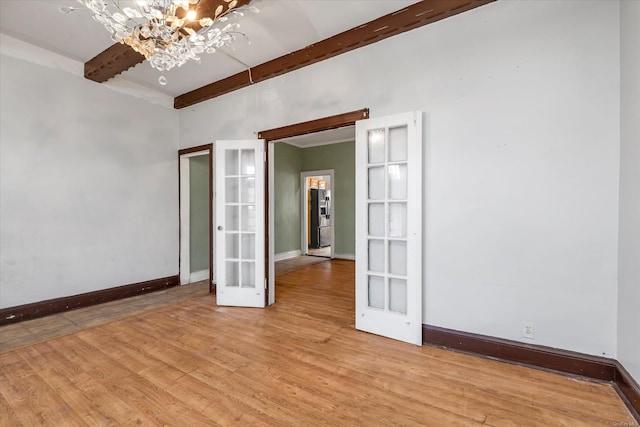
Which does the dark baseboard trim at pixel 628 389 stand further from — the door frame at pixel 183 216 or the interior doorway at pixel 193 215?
the door frame at pixel 183 216

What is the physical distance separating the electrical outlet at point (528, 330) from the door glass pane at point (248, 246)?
2.95m

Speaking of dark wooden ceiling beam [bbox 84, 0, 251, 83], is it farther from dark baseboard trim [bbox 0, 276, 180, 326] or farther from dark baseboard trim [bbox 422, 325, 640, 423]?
dark baseboard trim [bbox 422, 325, 640, 423]

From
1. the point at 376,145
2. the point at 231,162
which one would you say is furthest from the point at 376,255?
the point at 231,162

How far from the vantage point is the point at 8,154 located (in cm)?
309

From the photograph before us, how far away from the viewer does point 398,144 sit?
8.91 feet

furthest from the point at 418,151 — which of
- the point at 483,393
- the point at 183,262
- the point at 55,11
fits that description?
the point at 183,262

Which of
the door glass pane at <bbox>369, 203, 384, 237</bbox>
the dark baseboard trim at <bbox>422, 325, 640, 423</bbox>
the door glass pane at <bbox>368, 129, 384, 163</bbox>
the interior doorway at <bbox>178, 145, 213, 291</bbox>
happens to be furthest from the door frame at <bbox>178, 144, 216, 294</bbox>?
the dark baseboard trim at <bbox>422, 325, 640, 423</bbox>

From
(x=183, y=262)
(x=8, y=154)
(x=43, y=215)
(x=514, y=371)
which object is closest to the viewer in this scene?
(x=514, y=371)

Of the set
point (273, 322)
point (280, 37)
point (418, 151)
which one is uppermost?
point (280, 37)

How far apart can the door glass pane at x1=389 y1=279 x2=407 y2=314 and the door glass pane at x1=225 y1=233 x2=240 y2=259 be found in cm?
206

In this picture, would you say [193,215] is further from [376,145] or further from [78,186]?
[376,145]

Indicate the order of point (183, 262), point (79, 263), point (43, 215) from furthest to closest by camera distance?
point (183, 262), point (79, 263), point (43, 215)

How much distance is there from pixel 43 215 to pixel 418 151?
4.29 metres

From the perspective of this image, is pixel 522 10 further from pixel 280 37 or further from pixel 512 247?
pixel 280 37
